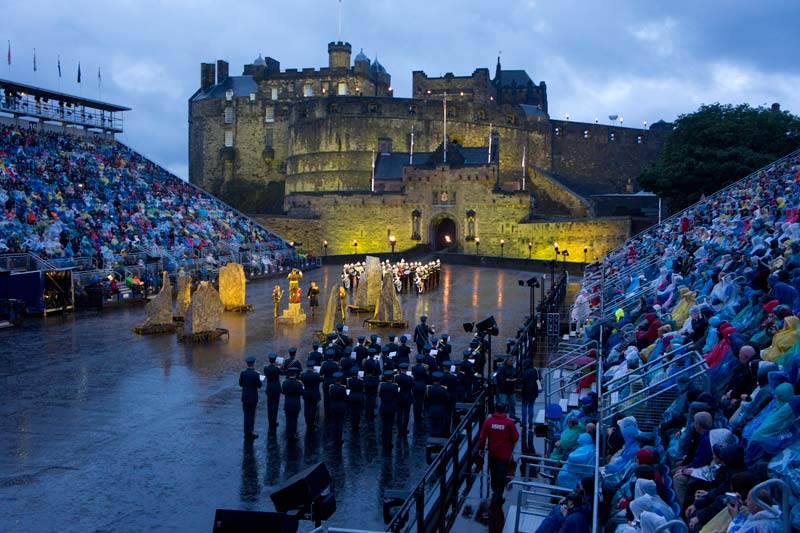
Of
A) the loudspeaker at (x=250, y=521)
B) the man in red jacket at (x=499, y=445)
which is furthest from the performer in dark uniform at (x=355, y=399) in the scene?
the loudspeaker at (x=250, y=521)

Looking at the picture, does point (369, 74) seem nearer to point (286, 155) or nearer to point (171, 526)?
point (286, 155)

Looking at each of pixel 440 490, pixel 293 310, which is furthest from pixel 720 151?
pixel 440 490

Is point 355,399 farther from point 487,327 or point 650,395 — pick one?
point 650,395

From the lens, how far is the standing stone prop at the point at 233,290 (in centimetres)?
2952

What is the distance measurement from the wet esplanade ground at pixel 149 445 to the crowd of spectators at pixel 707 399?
3.22m

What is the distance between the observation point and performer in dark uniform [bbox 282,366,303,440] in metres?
13.5

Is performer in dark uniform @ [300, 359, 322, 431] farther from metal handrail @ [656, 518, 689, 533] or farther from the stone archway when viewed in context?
the stone archway

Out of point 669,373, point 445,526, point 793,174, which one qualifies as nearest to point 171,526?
point 445,526

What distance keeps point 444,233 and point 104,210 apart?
32.5 meters

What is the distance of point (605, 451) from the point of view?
383 inches

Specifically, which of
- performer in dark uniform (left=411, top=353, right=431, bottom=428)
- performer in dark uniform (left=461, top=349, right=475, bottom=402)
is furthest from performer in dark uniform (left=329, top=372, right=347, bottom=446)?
performer in dark uniform (left=461, top=349, right=475, bottom=402)

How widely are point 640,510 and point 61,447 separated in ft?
31.4

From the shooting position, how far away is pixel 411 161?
2618 inches

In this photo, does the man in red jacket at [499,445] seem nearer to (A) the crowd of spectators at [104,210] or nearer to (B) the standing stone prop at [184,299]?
(B) the standing stone prop at [184,299]
